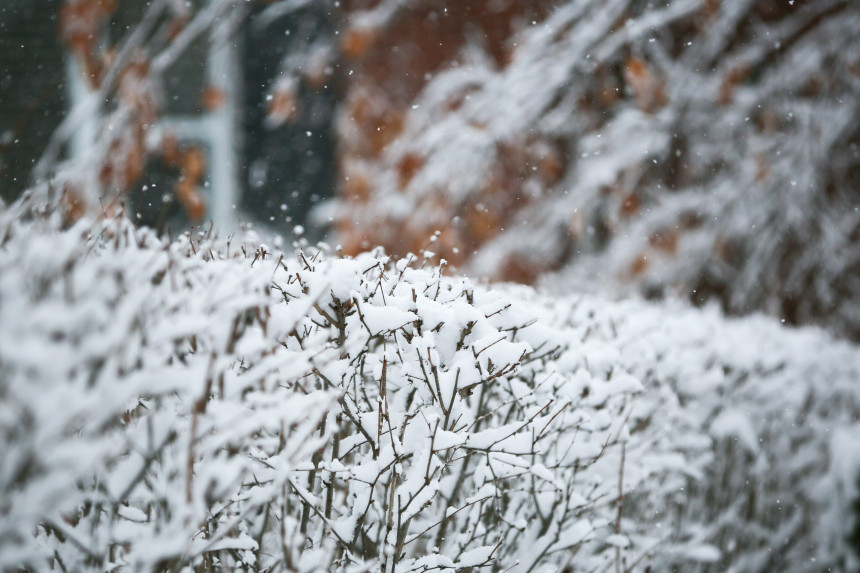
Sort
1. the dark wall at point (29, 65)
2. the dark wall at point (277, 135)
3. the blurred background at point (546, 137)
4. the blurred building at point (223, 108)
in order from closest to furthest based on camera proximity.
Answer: the blurred background at point (546, 137)
the dark wall at point (29, 65)
the blurred building at point (223, 108)
the dark wall at point (277, 135)

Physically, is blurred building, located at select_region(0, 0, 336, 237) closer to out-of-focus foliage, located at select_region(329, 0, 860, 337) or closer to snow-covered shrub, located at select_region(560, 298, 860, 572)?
out-of-focus foliage, located at select_region(329, 0, 860, 337)

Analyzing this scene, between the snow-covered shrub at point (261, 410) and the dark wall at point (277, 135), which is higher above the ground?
the dark wall at point (277, 135)

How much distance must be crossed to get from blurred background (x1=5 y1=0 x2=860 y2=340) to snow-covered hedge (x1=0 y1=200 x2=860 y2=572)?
3.23 metres

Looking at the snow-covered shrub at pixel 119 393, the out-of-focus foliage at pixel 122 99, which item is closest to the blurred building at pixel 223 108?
the out-of-focus foliage at pixel 122 99

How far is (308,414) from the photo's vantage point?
4.31ft

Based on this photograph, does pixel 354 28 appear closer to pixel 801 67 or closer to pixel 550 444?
pixel 801 67

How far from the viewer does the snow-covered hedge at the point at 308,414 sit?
0.92 m

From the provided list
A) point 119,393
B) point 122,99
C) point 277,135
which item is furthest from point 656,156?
point 119,393

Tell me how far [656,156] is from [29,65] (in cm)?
603

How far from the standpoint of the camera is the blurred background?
560 centimetres

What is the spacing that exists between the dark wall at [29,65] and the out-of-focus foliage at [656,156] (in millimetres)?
2820

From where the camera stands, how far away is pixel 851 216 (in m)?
6.16

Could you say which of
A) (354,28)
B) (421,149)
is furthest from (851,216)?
Answer: (354,28)

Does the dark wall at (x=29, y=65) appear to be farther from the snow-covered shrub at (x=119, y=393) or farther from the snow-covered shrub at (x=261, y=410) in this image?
the snow-covered shrub at (x=119, y=393)
